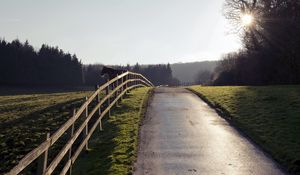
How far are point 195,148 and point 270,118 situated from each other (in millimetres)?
5292

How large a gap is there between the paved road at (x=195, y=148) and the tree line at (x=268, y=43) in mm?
24670

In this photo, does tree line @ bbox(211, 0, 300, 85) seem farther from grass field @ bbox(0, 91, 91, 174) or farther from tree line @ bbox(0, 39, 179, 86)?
tree line @ bbox(0, 39, 179, 86)

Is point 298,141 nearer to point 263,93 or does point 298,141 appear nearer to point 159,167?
point 159,167

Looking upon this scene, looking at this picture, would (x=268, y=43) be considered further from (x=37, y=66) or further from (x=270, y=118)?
(x=37, y=66)

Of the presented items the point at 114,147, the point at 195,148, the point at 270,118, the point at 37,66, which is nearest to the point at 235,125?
the point at 270,118

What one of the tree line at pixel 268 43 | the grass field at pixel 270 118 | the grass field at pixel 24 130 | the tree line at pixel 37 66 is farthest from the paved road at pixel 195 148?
the tree line at pixel 37 66

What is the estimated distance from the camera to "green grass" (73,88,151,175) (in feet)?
34.5

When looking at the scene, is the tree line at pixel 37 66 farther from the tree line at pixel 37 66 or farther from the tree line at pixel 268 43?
the tree line at pixel 268 43

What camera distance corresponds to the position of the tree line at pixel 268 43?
40125mm

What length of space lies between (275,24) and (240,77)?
11190 mm

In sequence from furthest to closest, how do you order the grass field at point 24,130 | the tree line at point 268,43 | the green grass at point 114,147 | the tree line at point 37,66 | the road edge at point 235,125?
1. the tree line at point 37,66
2. the tree line at point 268,43
3. the grass field at point 24,130
4. the road edge at point 235,125
5. the green grass at point 114,147

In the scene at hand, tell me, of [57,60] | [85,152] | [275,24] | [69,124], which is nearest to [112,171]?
[69,124]

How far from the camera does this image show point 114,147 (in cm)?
1241

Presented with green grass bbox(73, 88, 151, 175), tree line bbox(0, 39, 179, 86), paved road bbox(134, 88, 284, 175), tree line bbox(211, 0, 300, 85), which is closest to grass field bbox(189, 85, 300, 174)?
paved road bbox(134, 88, 284, 175)
